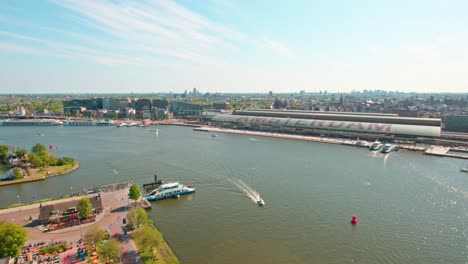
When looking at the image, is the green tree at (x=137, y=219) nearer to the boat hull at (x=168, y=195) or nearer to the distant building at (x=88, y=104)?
the boat hull at (x=168, y=195)

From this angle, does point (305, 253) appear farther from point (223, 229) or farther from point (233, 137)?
point (233, 137)

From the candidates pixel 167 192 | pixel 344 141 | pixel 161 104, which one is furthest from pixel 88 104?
pixel 167 192

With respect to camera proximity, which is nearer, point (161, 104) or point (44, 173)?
point (44, 173)

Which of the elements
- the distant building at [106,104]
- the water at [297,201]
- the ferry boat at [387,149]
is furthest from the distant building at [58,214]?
the distant building at [106,104]

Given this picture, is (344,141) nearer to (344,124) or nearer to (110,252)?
(344,124)

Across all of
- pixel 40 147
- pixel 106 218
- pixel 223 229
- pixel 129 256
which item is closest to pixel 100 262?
pixel 129 256

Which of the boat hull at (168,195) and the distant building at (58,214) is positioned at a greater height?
the distant building at (58,214)

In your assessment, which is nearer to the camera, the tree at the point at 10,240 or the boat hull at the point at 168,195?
the tree at the point at 10,240
